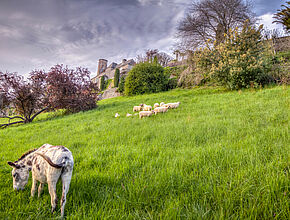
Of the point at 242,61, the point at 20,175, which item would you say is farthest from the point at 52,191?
the point at 242,61

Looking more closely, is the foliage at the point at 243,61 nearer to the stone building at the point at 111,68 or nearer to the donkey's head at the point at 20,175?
the donkey's head at the point at 20,175

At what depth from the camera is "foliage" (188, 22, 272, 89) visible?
9.03m

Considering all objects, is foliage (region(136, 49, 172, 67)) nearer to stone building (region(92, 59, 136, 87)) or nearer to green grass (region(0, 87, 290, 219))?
stone building (region(92, 59, 136, 87))

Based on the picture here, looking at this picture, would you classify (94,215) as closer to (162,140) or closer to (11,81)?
(162,140)

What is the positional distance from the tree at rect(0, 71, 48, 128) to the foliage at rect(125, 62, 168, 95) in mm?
10260

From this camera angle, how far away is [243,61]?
9.28 metres

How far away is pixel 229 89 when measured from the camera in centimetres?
1032

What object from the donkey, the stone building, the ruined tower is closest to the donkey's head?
the donkey

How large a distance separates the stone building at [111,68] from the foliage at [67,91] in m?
26.6

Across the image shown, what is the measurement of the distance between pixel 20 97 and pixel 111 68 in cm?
4810

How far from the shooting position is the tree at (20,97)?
9.53 meters

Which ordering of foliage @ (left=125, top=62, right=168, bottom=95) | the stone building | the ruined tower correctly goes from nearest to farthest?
foliage @ (left=125, top=62, right=168, bottom=95), the stone building, the ruined tower

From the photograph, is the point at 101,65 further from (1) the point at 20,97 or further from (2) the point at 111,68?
(1) the point at 20,97

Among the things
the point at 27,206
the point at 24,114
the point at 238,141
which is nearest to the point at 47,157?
the point at 27,206
